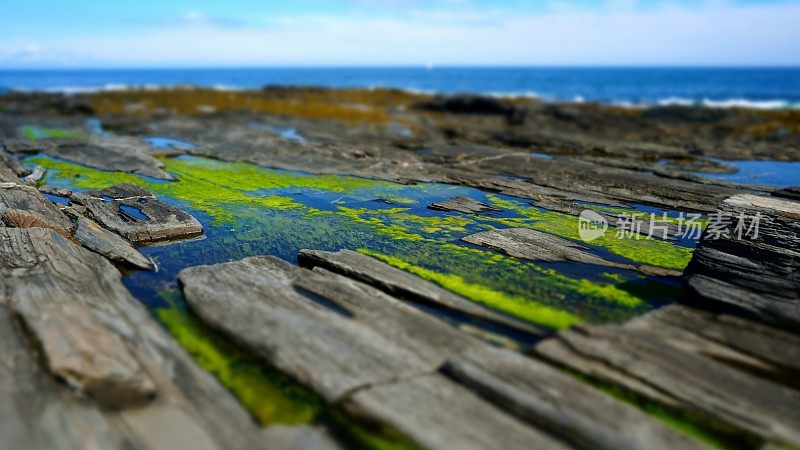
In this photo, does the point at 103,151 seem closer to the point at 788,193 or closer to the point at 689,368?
the point at 689,368

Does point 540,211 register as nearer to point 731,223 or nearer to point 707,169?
point 731,223

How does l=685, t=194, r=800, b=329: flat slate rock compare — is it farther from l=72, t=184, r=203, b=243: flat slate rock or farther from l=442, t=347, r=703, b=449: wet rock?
l=72, t=184, r=203, b=243: flat slate rock

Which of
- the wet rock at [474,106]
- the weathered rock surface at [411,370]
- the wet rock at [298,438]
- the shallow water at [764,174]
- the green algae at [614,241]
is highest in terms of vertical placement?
the wet rock at [474,106]

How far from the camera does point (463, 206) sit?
15.7 meters

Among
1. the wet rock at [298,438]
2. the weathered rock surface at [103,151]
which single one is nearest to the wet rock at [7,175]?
the weathered rock surface at [103,151]

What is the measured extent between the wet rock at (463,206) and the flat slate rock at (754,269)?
5893 millimetres

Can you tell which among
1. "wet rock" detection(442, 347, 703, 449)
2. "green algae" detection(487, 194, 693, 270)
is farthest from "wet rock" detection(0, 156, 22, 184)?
"wet rock" detection(442, 347, 703, 449)

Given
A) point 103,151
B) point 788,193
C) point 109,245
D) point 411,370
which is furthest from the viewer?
point 103,151

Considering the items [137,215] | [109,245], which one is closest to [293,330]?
[109,245]

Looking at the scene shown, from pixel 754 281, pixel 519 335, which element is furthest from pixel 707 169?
pixel 519 335

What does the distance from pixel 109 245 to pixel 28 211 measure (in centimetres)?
321

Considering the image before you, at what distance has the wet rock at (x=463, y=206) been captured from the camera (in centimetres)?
1548

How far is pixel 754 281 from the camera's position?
9.05 m

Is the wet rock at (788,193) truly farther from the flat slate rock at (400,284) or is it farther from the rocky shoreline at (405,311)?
the flat slate rock at (400,284)
